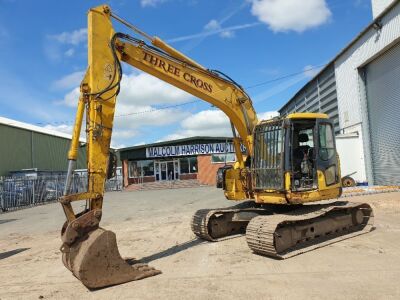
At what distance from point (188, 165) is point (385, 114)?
88.4 ft

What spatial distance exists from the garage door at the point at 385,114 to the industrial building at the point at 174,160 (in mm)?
23588

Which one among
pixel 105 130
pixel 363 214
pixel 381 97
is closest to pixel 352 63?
pixel 381 97

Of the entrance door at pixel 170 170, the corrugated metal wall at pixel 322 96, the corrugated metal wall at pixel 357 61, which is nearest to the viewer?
the corrugated metal wall at pixel 357 61

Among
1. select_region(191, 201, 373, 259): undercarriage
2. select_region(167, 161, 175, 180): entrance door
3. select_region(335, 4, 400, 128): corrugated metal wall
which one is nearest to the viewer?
select_region(191, 201, 373, 259): undercarriage

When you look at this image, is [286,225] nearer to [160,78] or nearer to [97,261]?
[97,261]

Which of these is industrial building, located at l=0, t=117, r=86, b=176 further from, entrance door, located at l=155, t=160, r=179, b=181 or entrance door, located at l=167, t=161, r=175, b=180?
entrance door, located at l=167, t=161, r=175, b=180

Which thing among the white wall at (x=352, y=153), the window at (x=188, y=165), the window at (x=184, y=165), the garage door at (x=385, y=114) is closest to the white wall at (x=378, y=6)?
the garage door at (x=385, y=114)

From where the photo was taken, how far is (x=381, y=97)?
18625 mm

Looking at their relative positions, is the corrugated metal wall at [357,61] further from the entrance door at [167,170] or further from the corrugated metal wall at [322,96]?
the entrance door at [167,170]

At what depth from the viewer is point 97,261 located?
21.1 feet

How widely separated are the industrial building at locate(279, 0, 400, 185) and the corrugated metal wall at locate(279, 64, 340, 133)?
0.19 feet

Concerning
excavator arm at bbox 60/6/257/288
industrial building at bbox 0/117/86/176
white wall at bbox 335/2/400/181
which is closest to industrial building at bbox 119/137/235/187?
industrial building at bbox 0/117/86/176

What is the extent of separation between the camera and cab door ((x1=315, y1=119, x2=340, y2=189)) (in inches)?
360

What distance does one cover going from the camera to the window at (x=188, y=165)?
4334 centimetres
